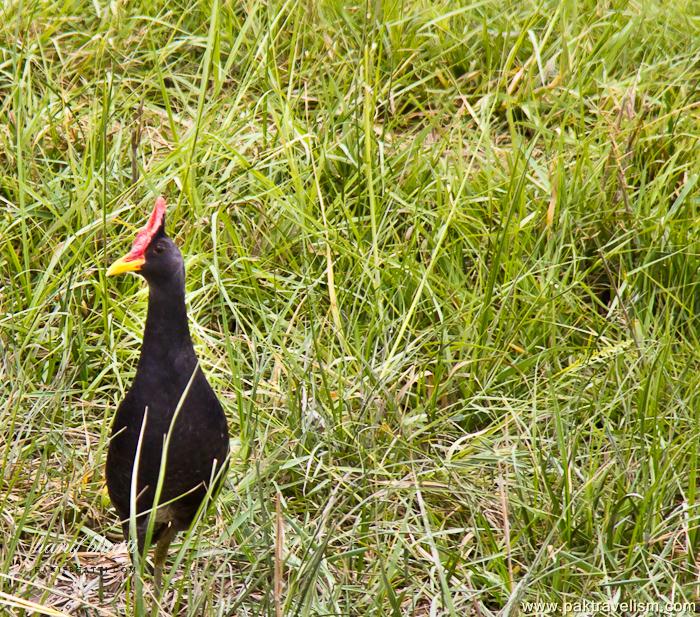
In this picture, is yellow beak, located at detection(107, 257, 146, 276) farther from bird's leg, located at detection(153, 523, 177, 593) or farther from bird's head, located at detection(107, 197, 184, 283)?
bird's leg, located at detection(153, 523, 177, 593)

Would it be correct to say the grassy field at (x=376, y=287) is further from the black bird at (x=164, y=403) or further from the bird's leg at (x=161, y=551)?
the black bird at (x=164, y=403)

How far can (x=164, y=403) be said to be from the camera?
314cm

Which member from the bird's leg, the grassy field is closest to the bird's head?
the grassy field

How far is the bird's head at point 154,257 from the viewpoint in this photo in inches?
124

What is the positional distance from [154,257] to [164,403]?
0.38 m

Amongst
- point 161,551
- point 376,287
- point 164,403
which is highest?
point 164,403

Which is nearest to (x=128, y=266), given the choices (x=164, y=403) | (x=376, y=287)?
(x=164, y=403)

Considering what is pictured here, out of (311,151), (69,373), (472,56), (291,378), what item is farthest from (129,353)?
(472,56)

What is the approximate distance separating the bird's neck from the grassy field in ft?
1.18

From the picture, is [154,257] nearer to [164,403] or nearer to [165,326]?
[165,326]

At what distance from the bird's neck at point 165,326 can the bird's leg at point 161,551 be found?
21.8 inches

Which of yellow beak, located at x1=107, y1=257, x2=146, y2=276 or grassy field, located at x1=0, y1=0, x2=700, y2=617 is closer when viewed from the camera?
yellow beak, located at x1=107, y1=257, x2=146, y2=276

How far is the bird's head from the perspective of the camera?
3.14 m

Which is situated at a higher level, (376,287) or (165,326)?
(165,326)
